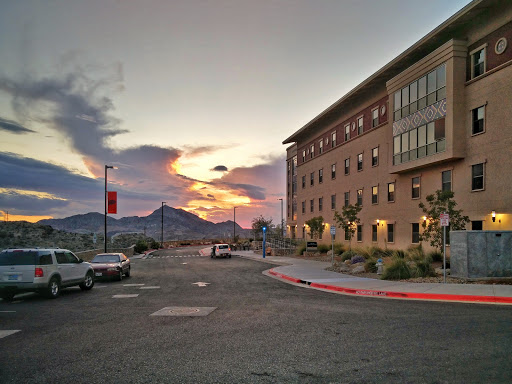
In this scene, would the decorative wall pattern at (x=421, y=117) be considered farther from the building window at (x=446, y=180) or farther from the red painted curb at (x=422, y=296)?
the red painted curb at (x=422, y=296)

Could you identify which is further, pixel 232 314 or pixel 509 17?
pixel 509 17

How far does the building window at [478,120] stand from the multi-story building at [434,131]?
0.06 meters

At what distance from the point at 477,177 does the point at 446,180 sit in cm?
294

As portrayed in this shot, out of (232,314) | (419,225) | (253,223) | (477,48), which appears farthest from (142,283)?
(253,223)

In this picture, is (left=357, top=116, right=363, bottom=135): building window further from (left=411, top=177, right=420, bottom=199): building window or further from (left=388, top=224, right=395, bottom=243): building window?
(left=388, top=224, right=395, bottom=243): building window

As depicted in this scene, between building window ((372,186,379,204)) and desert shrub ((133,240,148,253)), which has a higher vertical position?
building window ((372,186,379,204))

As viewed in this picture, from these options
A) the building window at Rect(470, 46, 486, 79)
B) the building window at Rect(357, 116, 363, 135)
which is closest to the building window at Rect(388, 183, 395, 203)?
the building window at Rect(357, 116, 363, 135)

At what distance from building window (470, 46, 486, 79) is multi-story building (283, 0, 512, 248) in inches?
2.4

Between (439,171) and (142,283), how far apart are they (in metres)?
21.3

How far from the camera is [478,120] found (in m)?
24.8

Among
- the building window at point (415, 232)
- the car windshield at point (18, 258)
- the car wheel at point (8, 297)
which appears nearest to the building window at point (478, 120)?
the building window at point (415, 232)

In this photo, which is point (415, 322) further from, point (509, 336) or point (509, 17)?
point (509, 17)

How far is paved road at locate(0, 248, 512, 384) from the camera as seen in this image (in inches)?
230

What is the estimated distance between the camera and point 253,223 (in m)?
91.7
